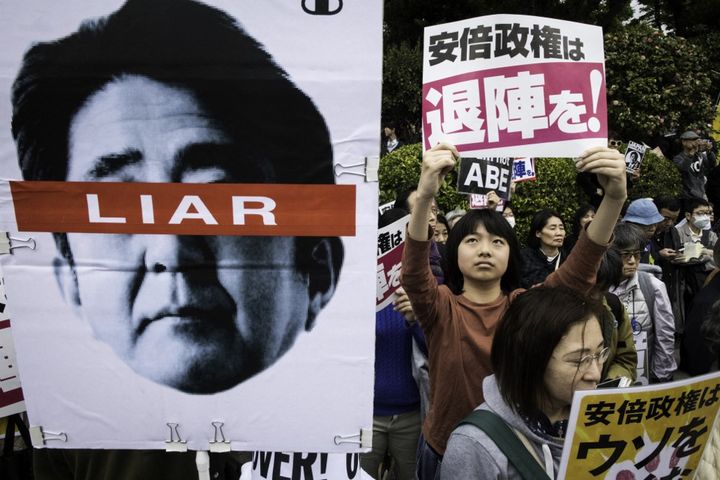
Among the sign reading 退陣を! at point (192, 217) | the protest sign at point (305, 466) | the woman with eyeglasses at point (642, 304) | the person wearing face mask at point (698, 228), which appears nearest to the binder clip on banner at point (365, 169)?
the sign reading 退陣を! at point (192, 217)

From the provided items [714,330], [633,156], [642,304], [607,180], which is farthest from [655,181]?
[607,180]

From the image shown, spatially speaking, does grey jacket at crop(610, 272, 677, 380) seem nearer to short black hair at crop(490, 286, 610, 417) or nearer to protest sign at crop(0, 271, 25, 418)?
short black hair at crop(490, 286, 610, 417)

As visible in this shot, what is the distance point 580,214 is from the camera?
501 cm

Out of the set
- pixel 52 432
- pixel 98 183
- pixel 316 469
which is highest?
pixel 98 183

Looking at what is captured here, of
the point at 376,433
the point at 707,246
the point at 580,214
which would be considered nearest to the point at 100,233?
the point at 376,433

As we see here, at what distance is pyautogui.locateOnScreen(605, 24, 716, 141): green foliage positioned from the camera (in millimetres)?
11234

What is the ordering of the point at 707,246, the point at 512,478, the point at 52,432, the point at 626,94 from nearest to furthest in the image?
the point at 512,478 → the point at 52,432 → the point at 707,246 → the point at 626,94

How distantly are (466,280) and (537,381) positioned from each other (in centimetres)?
97

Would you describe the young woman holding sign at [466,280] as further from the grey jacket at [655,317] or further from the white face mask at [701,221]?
the white face mask at [701,221]

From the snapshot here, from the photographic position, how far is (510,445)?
163 cm

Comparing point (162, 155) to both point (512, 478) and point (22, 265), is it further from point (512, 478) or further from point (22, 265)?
point (512, 478)

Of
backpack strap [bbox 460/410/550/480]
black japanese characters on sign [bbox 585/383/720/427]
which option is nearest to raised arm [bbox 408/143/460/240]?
backpack strap [bbox 460/410/550/480]

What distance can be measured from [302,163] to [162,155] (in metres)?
0.40

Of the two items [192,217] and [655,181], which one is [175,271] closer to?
[192,217]
